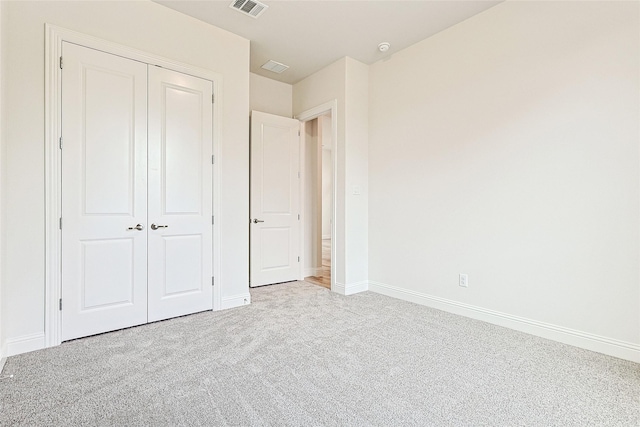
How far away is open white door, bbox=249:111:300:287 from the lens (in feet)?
13.5

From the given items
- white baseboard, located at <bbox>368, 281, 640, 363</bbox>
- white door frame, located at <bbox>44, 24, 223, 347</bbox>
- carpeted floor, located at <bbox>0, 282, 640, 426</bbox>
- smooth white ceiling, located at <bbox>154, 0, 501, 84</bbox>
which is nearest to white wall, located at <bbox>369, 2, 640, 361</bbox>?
white baseboard, located at <bbox>368, 281, 640, 363</bbox>

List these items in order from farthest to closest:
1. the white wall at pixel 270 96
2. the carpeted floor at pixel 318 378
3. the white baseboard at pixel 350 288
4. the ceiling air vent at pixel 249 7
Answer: the white wall at pixel 270 96, the white baseboard at pixel 350 288, the ceiling air vent at pixel 249 7, the carpeted floor at pixel 318 378

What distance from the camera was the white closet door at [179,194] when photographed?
9.11 feet

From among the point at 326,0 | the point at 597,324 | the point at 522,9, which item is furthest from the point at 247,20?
the point at 597,324

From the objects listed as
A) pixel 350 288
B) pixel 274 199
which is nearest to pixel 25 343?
pixel 274 199

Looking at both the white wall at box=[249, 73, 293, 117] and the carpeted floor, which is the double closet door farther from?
the white wall at box=[249, 73, 293, 117]

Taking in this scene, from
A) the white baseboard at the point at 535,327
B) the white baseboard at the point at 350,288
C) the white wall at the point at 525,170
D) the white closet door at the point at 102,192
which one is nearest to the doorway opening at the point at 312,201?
the white baseboard at the point at 350,288

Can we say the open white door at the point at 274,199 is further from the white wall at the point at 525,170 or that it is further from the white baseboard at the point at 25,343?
the white baseboard at the point at 25,343

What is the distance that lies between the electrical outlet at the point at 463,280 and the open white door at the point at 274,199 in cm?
225

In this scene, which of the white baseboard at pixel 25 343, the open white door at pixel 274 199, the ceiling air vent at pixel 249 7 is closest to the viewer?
the white baseboard at pixel 25 343

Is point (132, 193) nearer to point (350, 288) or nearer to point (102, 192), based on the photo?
point (102, 192)

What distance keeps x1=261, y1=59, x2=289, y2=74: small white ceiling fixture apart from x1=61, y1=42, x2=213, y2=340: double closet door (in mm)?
1153

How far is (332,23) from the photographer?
120 inches

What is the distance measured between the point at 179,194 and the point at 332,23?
2271 mm
